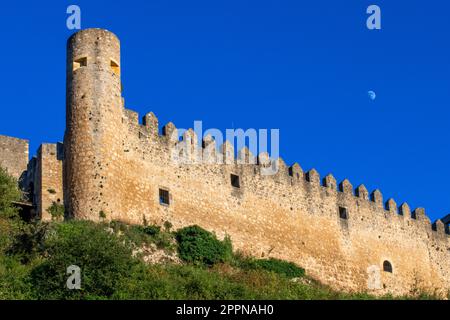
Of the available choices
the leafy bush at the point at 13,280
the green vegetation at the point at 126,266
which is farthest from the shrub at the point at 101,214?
the leafy bush at the point at 13,280

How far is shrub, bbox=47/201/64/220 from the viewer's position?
35219mm

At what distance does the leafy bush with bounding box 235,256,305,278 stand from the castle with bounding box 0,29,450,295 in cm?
82

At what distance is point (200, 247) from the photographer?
36750 mm

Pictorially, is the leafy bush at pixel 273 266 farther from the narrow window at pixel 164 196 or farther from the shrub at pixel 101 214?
the shrub at pixel 101 214

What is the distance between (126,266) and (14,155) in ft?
36.7

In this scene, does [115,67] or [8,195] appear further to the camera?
[115,67]

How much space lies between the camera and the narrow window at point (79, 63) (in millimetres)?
37094

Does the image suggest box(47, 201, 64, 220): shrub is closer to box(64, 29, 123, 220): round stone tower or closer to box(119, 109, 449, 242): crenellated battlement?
box(64, 29, 123, 220): round stone tower

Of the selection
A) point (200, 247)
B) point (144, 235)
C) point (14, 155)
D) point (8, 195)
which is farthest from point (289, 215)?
point (8, 195)

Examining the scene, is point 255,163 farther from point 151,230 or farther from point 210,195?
point 151,230

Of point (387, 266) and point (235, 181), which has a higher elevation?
point (235, 181)

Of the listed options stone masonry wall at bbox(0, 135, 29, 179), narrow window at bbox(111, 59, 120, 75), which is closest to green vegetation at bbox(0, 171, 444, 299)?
stone masonry wall at bbox(0, 135, 29, 179)

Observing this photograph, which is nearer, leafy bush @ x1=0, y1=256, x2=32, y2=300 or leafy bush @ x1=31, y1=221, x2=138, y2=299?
leafy bush @ x1=0, y1=256, x2=32, y2=300
